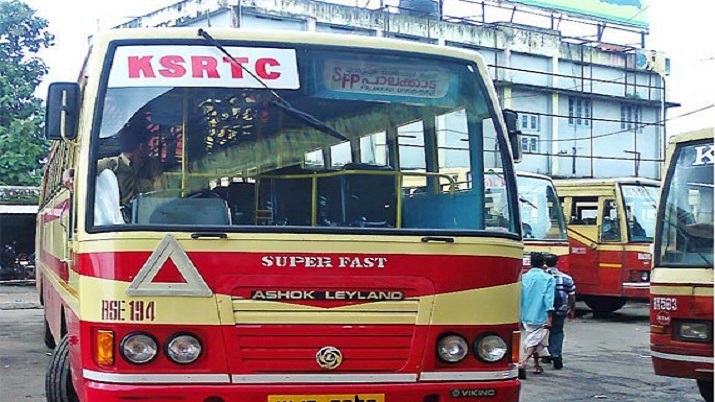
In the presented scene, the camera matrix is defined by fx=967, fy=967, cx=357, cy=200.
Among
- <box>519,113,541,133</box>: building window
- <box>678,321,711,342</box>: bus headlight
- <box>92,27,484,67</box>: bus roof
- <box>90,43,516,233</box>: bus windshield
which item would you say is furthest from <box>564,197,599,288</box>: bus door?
<box>92,27,484,67</box>: bus roof

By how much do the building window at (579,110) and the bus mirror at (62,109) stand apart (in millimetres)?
27699

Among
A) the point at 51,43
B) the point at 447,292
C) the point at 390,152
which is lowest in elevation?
the point at 447,292

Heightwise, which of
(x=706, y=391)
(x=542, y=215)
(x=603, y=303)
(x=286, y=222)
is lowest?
(x=603, y=303)

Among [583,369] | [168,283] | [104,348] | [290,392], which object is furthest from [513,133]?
[583,369]

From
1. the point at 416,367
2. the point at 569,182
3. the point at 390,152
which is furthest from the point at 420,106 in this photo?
the point at 569,182

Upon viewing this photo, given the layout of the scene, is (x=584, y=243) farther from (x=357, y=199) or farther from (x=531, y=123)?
(x=357, y=199)

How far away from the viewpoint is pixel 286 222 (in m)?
4.92

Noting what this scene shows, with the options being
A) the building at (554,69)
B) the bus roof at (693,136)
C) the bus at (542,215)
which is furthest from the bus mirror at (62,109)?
the building at (554,69)

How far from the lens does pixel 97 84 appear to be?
4.91m

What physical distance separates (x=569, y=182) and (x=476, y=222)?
14.6 meters

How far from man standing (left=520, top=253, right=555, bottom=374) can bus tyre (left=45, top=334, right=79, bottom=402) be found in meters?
5.17

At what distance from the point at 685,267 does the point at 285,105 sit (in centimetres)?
420

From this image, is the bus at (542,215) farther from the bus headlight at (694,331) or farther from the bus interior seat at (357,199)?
the bus interior seat at (357,199)

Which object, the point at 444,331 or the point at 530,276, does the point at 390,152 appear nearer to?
the point at 444,331
